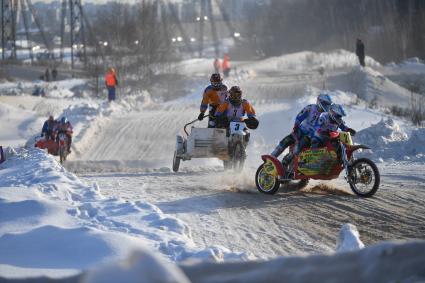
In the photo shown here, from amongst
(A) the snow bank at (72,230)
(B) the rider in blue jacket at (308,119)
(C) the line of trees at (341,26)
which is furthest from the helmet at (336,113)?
(C) the line of trees at (341,26)

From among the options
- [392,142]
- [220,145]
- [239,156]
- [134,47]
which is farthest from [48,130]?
[134,47]

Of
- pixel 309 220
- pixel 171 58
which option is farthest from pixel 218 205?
pixel 171 58

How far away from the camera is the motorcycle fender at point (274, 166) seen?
34.9 ft

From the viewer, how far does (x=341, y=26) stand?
8088cm

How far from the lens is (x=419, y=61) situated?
55.4m

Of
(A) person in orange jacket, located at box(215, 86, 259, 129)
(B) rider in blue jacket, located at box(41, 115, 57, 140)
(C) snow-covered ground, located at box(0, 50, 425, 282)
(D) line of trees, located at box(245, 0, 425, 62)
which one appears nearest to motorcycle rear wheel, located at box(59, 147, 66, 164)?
(B) rider in blue jacket, located at box(41, 115, 57, 140)

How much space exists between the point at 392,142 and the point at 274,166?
7.01 meters

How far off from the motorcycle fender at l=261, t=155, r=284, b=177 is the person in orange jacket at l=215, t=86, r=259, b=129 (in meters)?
3.20

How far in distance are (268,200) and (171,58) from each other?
4822 cm

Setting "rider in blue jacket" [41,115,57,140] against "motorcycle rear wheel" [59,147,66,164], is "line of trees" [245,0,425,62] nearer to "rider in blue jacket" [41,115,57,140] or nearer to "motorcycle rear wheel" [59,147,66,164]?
"rider in blue jacket" [41,115,57,140]

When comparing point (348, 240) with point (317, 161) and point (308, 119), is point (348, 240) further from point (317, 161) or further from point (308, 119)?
point (308, 119)

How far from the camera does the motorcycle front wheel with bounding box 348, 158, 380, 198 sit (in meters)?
9.95

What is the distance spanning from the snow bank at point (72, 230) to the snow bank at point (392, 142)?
312 inches

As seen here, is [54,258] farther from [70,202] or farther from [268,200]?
[268,200]
